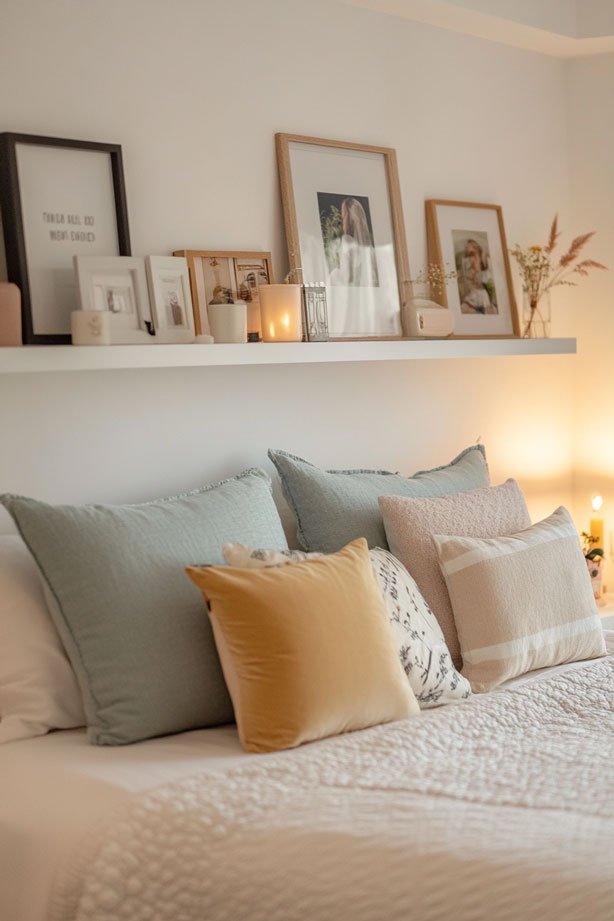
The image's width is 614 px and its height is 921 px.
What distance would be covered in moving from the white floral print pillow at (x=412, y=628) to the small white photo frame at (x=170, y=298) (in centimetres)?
62

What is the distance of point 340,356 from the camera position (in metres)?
3.05

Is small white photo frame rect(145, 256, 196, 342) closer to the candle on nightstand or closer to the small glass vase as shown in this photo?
the small glass vase

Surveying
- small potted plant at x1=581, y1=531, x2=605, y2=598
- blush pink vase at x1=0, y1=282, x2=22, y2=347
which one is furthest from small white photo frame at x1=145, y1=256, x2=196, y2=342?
small potted plant at x1=581, y1=531, x2=605, y2=598

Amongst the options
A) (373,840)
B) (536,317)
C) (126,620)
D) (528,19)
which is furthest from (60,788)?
(528,19)

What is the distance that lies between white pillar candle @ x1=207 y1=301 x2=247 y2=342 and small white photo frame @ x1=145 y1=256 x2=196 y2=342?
0.05 metres

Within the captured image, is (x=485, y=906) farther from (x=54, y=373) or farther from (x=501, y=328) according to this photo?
(x=501, y=328)

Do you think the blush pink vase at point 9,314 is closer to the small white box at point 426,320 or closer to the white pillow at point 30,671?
the white pillow at point 30,671

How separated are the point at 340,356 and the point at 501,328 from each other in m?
0.91

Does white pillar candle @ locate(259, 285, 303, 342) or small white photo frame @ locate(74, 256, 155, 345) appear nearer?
small white photo frame @ locate(74, 256, 155, 345)

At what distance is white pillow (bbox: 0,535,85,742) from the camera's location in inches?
88.8

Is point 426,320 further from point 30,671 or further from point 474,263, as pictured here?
point 30,671

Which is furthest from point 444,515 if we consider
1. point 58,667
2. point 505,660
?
point 58,667

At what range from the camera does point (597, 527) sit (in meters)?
3.91

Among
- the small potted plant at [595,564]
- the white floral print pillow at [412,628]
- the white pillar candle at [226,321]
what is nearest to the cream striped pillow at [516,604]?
the white floral print pillow at [412,628]
